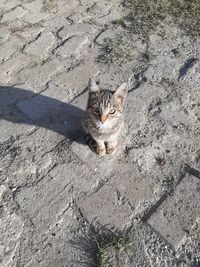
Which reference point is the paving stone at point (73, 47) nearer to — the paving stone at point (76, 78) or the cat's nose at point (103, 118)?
the paving stone at point (76, 78)

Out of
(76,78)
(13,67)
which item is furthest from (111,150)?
(13,67)

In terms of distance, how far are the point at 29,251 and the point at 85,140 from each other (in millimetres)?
1264

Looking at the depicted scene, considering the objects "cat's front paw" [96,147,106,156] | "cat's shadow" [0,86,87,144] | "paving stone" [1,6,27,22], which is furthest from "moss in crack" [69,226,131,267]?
"paving stone" [1,6,27,22]

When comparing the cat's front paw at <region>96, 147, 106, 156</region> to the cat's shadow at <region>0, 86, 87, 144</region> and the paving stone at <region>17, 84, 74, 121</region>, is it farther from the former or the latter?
the paving stone at <region>17, 84, 74, 121</region>

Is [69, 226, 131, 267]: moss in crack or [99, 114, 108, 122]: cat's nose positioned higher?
[99, 114, 108, 122]: cat's nose

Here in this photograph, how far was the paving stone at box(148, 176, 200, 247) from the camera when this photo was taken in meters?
3.04

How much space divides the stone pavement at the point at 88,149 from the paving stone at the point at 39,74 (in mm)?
14

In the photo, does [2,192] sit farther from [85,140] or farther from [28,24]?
[28,24]

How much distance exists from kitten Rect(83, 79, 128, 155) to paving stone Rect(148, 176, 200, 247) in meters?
0.80

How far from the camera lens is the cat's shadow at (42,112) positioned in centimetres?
385

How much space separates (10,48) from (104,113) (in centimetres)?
231

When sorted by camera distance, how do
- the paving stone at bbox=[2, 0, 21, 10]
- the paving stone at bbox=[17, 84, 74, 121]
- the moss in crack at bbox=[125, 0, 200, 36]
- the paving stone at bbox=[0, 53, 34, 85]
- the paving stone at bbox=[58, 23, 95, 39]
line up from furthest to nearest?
1. the paving stone at bbox=[2, 0, 21, 10]
2. the moss in crack at bbox=[125, 0, 200, 36]
3. the paving stone at bbox=[58, 23, 95, 39]
4. the paving stone at bbox=[0, 53, 34, 85]
5. the paving stone at bbox=[17, 84, 74, 121]

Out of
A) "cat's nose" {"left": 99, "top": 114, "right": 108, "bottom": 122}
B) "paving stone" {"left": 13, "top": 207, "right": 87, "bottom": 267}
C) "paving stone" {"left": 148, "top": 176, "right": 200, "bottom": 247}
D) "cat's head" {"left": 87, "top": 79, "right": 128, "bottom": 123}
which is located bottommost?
"paving stone" {"left": 13, "top": 207, "right": 87, "bottom": 267}

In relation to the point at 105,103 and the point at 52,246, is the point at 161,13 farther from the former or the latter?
the point at 52,246
